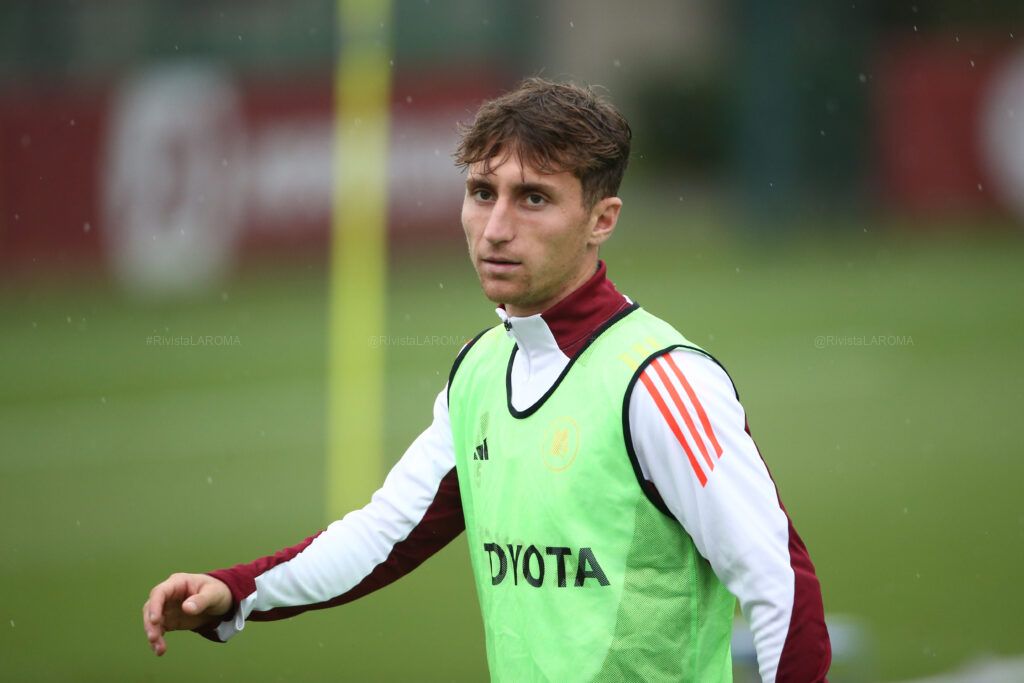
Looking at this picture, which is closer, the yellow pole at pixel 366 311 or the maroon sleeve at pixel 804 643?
the maroon sleeve at pixel 804 643

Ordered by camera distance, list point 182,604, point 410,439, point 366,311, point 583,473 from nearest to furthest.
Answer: point 583,473, point 182,604, point 410,439, point 366,311

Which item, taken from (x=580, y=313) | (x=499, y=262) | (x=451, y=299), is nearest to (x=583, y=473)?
(x=580, y=313)

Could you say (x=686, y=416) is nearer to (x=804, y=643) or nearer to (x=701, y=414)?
(x=701, y=414)

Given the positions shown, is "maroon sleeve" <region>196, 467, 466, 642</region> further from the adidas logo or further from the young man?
the adidas logo

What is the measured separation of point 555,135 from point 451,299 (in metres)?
15.2

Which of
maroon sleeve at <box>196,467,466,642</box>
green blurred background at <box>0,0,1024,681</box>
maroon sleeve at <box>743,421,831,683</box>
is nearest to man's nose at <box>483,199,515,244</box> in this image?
maroon sleeve at <box>196,467,466,642</box>

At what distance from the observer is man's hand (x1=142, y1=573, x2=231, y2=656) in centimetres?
348

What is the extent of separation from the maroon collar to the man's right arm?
464mm

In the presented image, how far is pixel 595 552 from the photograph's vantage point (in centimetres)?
328

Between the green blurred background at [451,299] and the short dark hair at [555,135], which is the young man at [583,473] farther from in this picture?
the green blurred background at [451,299]

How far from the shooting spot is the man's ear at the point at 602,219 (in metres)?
3.53

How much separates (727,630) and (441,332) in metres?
13.1

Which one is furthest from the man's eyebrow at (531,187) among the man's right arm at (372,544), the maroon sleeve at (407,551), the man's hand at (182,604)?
the man's hand at (182,604)

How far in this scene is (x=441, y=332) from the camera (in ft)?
53.6
